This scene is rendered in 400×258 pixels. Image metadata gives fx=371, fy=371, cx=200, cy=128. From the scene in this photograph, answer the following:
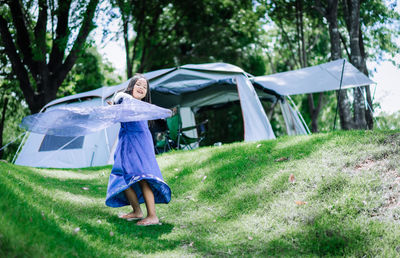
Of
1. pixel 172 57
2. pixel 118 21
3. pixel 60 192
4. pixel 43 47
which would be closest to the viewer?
pixel 60 192

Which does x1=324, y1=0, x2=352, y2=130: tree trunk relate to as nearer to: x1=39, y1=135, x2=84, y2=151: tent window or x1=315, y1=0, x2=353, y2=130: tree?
x1=315, y1=0, x2=353, y2=130: tree

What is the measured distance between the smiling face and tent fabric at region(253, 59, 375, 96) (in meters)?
5.52

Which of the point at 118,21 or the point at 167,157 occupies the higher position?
the point at 118,21

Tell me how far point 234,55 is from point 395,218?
1414cm

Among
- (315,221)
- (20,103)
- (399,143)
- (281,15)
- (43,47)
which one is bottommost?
(315,221)

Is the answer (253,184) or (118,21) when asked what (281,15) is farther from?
(253,184)

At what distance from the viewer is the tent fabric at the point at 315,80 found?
8211 mm

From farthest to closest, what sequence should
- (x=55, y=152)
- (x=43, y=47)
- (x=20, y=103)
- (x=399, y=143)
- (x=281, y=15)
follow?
(x=20, y=103) < (x=281, y=15) < (x=43, y=47) < (x=55, y=152) < (x=399, y=143)

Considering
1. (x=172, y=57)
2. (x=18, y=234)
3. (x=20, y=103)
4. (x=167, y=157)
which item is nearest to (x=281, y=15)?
(x=172, y=57)

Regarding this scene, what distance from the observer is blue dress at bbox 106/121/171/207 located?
3404mm

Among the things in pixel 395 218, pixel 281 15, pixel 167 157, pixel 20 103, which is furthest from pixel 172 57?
pixel 395 218

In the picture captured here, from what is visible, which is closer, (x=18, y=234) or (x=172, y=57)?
(x=18, y=234)

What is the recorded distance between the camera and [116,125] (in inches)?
338

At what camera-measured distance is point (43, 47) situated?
10461mm
